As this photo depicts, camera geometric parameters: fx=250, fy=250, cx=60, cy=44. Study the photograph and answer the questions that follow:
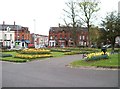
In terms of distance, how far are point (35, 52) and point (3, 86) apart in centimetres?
2388

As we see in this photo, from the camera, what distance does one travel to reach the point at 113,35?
4941 centimetres

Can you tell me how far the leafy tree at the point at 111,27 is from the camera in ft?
163

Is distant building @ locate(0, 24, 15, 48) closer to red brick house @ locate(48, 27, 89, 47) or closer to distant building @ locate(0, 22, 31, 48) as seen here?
distant building @ locate(0, 22, 31, 48)

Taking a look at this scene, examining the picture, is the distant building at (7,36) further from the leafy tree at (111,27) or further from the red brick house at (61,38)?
the leafy tree at (111,27)

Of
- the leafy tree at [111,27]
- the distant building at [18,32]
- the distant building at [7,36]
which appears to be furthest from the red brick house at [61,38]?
the leafy tree at [111,27]

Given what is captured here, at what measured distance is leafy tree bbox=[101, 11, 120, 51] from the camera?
49.6m

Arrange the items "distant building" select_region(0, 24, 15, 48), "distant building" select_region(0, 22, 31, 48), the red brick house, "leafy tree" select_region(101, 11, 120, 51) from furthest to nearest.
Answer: the red brick house
"distant building" select_region(0, 22, 31, 48)
"distant building" select_region(0, 24, 15, 48)
"leafy tree" select_region(101, 11, 120, 51)

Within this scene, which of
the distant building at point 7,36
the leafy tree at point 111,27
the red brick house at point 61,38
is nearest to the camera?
the leafy tree at point 111,27

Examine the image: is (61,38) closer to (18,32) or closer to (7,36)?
(18,32)

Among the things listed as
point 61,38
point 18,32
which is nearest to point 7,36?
point 18,32

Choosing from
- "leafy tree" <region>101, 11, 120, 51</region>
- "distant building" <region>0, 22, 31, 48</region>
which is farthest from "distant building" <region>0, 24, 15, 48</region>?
"leafy tree" <region>101, 11, 120, 51</region>

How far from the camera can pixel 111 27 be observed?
5003 centimetres

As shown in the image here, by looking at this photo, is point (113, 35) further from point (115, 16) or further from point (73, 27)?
point (73, 27)

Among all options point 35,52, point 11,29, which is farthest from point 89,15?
point 11,29
